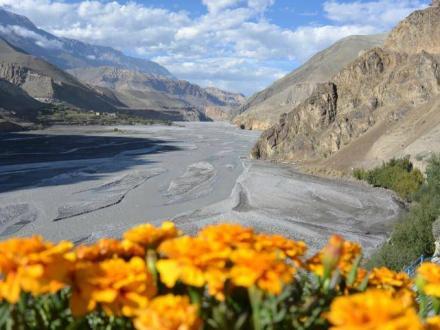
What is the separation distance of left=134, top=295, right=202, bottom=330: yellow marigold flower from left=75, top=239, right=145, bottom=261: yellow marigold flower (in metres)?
0.43

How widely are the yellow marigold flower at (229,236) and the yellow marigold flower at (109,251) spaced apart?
0.27 m

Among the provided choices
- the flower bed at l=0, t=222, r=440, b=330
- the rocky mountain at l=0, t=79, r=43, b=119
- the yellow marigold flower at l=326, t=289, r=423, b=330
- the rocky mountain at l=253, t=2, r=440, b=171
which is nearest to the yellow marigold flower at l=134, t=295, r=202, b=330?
the flower bed at l=0, t=222, r=440, b=330

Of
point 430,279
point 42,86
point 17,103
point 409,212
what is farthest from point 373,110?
point 42,86

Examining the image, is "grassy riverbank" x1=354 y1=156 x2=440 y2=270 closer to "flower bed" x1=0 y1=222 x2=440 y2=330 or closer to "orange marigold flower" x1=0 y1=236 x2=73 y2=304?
"flower bed" x1=0 y1=222 x2=440 y2=330

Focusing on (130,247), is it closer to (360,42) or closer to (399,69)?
(399,69)

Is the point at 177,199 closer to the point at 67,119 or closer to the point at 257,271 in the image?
the point at 257,271

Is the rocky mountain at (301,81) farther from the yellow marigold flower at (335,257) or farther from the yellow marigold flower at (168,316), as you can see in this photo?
the yellow marigold flower at (168,316)

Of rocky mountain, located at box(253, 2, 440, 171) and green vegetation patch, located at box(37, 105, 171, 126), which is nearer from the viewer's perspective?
rocky mountain, located at box(253, 2, 440, 171)

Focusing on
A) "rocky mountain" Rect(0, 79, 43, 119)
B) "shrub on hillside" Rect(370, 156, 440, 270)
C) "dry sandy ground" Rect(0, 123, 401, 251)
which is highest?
"rocky mountain" Rect(0, 79, 43, 119)

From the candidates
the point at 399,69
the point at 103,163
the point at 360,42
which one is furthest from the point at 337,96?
the point at 360,42

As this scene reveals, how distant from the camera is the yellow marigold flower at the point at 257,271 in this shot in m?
1.63

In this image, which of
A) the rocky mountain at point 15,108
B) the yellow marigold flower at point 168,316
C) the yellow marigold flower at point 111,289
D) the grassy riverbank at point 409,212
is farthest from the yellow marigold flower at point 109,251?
the rocky mountain at point 15,108

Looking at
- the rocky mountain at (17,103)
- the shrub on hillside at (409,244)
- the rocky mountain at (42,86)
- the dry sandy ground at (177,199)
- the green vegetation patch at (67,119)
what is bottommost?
the dry sandy ground at (177,199)

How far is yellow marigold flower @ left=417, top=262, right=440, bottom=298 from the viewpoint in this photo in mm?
1934
